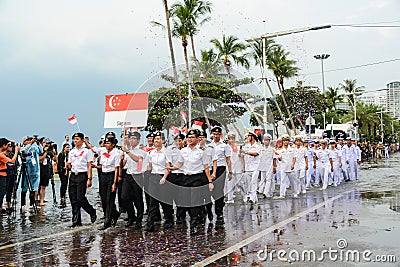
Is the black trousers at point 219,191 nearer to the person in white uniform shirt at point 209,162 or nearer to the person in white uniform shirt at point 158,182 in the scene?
the person in white uniform shirt at point 209,162

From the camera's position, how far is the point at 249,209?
11.3m

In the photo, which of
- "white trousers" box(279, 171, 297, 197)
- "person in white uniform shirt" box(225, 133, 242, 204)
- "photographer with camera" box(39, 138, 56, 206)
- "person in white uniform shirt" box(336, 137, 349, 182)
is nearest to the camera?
"person in white uniform shirt" box(225, 133, 242, 204)

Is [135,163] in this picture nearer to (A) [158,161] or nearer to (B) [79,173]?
(A) [158,161]

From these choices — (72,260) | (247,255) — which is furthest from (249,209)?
Result: (72,260)

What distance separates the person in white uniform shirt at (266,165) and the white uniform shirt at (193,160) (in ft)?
14.0

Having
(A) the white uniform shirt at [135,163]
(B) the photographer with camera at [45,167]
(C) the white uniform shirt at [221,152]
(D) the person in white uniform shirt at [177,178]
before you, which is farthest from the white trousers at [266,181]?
(B) the photographer with camera at [45,167]

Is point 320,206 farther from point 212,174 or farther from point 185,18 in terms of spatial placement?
point 185,18

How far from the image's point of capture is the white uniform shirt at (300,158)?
14.3 meters

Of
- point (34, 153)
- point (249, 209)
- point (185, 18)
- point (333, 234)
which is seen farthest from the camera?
point (185, 18)

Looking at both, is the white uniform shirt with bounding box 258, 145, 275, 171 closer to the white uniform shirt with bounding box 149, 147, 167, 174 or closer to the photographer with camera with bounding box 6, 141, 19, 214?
the white uniform shirt with bounding box 149, 147, 167, 174

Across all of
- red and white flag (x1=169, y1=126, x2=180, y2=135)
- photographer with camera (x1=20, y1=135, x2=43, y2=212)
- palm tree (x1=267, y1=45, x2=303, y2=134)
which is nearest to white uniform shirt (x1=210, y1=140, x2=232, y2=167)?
red and white flag (x1=169, y1=126, x2=180, y2=135)

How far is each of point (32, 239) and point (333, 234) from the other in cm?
492

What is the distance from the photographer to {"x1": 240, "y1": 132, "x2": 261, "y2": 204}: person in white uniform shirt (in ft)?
40.2

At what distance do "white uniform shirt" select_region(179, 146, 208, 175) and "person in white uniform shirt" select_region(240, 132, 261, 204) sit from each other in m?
3.38
